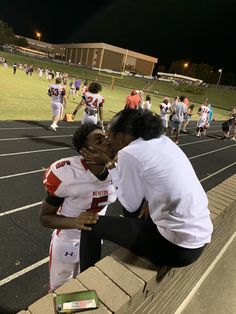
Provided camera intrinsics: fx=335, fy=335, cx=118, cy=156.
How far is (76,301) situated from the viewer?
1.87 m

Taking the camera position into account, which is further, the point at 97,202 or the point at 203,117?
the point at 203,117

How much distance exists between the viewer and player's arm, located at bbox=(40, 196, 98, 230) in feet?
7.73

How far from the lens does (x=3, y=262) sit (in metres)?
4.13

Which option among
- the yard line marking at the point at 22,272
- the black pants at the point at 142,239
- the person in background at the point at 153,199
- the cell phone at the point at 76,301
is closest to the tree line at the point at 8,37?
the yard line marking at the point at 22,272

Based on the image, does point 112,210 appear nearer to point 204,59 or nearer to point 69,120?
point 69,120

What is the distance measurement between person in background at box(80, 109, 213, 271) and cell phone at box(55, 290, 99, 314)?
50 cm

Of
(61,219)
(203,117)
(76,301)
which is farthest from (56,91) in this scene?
(76,301)

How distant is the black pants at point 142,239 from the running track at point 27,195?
1771 mm

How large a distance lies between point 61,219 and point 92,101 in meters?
8.21

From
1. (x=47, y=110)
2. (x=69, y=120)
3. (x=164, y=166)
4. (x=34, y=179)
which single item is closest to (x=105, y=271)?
(x=164, y=166)

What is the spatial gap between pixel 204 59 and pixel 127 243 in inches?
4862

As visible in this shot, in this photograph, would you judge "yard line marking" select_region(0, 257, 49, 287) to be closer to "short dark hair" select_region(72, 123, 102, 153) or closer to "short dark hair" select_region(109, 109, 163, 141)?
"short dark hair" select_region(72, 123, 102, 153)

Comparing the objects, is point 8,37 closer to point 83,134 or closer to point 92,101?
point 92,101

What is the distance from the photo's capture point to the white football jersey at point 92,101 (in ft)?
33.9
